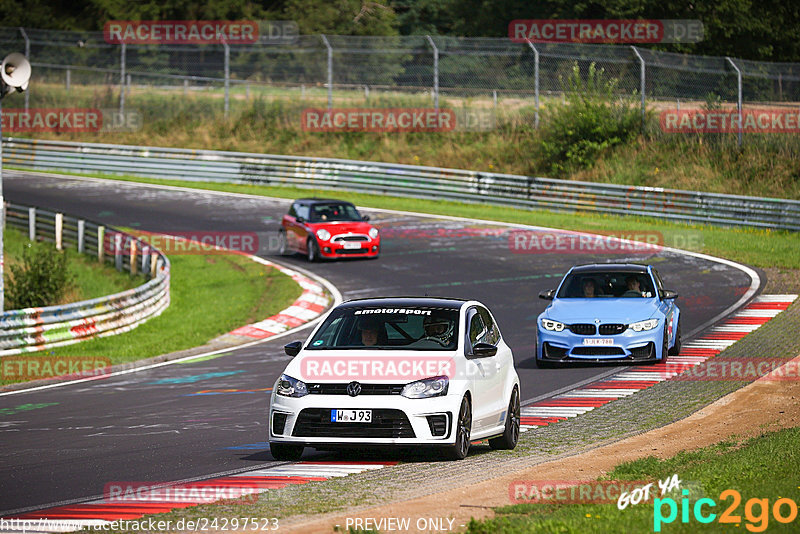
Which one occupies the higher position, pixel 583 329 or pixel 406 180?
pixel 583 329

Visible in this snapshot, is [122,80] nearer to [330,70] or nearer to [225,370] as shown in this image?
[330,70]

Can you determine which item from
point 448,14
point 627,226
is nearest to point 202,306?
point 627,226

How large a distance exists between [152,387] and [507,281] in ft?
36.3

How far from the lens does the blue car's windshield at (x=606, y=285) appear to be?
18.3 metres

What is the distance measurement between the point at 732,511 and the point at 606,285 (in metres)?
11.2

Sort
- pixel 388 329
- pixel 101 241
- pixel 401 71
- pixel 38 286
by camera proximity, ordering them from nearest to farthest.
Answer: pixel 388 329 → pixel 38 286 → pixel 101 241 → pixel 401 71

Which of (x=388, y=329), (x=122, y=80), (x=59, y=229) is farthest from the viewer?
(x=122, y=80)

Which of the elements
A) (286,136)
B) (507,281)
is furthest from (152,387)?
(286,136)

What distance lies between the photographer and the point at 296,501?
8516 mm

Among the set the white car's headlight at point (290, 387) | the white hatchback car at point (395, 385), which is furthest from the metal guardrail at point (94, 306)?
the white car's headlight at point (290, 387)

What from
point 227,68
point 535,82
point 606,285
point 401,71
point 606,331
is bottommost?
point 606,331

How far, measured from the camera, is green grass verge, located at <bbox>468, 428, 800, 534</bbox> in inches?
280

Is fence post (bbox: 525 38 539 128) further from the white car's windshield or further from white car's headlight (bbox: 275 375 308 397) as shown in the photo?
white car's headlight (bbox: 275 375 308 397)

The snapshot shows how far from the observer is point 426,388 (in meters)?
10.1
